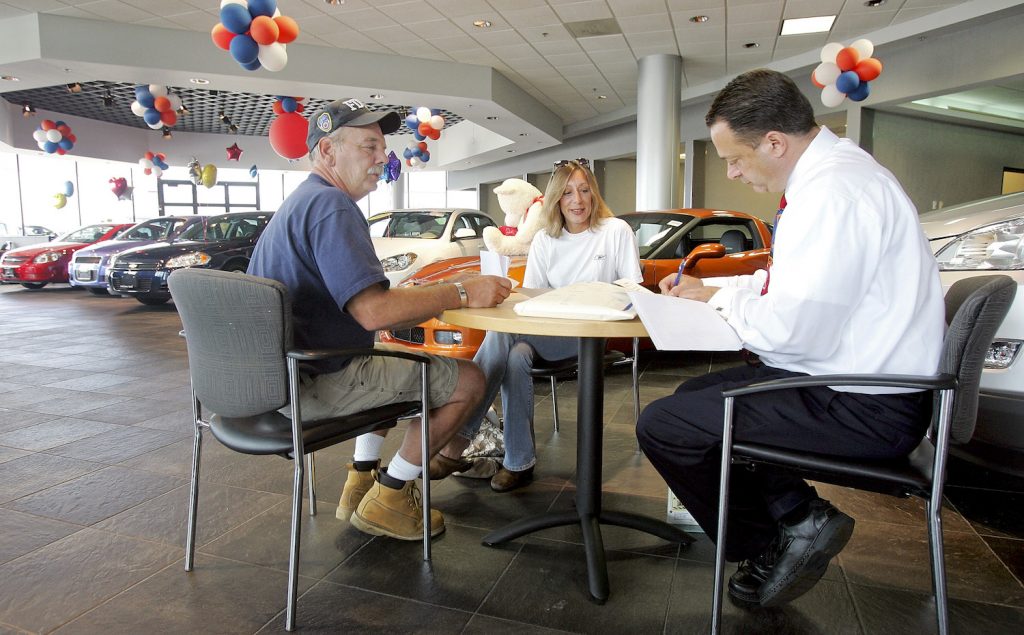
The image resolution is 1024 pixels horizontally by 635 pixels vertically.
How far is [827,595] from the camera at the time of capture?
1.74m

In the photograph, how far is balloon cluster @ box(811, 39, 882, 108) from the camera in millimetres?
7234

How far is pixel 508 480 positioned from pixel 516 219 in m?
3.31

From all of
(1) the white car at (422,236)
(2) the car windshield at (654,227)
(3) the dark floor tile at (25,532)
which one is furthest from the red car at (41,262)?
(3) the dark floor tile at (25,532)

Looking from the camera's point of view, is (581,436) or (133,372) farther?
(133,372)

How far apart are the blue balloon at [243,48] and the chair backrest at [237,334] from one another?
540cm

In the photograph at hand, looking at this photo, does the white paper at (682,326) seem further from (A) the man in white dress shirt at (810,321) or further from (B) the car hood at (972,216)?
(B) the car hood at (972,216)

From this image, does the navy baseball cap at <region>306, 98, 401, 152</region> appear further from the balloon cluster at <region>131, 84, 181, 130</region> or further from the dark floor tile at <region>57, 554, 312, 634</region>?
the balloon cluster at <region>131, 84, 181, 130</region>

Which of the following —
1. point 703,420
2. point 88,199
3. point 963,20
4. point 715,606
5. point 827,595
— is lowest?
point 827,595

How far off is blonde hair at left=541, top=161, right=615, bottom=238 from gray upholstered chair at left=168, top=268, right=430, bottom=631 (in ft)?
4.51

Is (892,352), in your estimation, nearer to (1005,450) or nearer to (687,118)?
(1005,450)

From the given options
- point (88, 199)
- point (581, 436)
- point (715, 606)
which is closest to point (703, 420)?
point (715, 606)

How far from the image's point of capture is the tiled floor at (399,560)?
5.35 feet

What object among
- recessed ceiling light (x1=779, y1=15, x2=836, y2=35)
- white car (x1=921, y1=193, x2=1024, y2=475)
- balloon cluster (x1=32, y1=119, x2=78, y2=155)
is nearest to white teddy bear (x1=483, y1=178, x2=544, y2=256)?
white car (x1=921, y1=193, x2=1024, y2=475)

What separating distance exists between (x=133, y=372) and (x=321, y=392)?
3.77 metres
